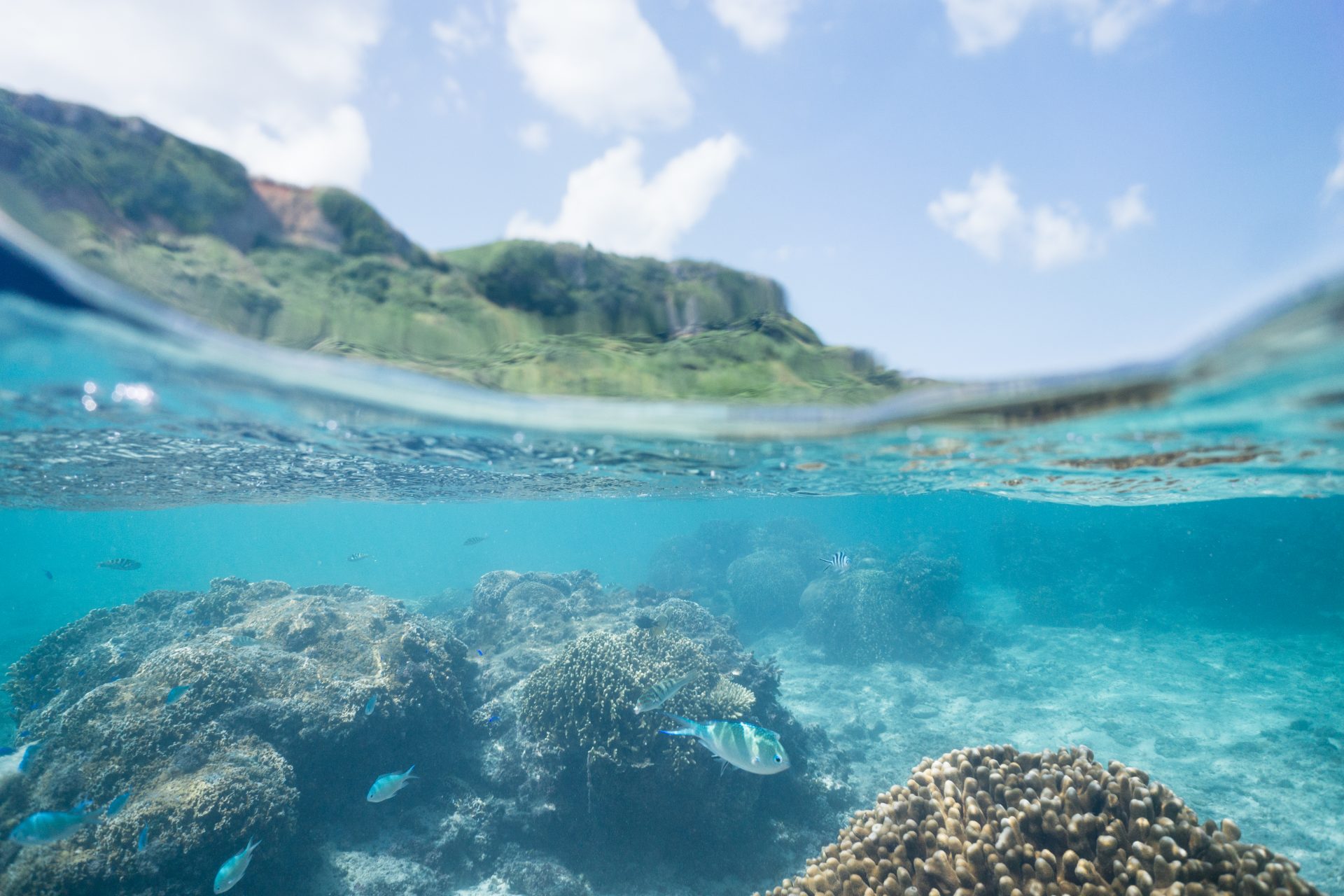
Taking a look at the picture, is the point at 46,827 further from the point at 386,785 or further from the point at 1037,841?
the point at 1037,841

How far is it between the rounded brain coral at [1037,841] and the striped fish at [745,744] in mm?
1572

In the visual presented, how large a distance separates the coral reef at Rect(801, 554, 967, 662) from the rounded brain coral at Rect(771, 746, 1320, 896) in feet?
48.4

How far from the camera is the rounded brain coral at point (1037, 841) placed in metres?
4.41

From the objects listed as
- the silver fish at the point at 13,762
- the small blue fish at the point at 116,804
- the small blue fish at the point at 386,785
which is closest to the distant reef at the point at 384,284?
the small blue fish at the point at 386,785

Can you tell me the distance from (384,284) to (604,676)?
763 cm

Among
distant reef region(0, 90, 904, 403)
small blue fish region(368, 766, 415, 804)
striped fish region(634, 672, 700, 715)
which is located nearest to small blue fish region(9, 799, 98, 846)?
small blue fish region(368, 766, 415, 804)

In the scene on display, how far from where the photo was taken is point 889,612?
20.7 metres

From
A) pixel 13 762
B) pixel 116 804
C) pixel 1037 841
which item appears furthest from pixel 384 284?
pixel 13 762

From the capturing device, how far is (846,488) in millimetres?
21719

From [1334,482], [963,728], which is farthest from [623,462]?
[1334,482]

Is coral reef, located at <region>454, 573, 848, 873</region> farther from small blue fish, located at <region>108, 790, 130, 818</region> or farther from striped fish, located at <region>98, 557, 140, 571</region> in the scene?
striped fish, located at <region>98, 557, 140, 571</region>

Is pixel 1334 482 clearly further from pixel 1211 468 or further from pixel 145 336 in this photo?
pixel 145 336

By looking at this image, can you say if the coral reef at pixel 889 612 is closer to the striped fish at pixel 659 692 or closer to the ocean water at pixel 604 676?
the ocean water at pixel 604 676

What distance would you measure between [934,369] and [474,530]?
623 ft
